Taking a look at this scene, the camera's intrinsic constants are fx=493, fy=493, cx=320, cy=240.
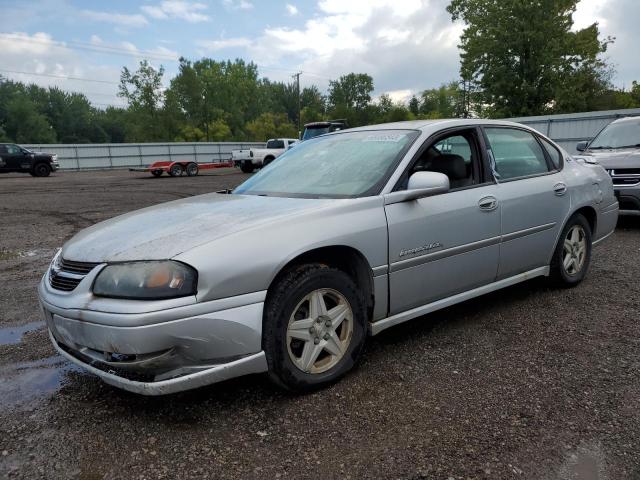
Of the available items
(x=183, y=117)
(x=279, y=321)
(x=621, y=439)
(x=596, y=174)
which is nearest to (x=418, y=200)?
(x=279, y=321)

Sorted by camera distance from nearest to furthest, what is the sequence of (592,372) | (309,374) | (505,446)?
(505,446), (309,374), (592,372)

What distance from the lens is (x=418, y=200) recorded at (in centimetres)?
306

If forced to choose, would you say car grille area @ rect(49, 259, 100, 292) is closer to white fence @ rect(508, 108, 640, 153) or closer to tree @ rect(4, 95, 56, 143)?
white fence @ rect(508, 108, 640, 153)

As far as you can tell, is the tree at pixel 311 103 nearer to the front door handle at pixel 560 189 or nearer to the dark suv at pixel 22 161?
the dark suv at pixel 22 161

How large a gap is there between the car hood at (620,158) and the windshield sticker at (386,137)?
201 inches

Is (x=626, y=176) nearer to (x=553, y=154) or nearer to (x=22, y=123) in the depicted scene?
(x=553, y=154)

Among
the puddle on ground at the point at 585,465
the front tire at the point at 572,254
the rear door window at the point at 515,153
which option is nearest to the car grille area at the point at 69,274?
the puddle on ground at the point at 585,465

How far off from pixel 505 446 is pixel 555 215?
2437mm

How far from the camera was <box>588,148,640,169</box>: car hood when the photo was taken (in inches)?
276

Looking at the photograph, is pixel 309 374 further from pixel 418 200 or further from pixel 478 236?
pixel 478 236

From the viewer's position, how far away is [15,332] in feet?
12.1

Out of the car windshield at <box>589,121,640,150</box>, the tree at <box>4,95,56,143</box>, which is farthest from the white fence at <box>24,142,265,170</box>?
the tree at <box>4,95,56,143</box>

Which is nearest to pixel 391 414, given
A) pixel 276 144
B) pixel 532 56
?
pixel 276 144

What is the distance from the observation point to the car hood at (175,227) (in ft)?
7.79
